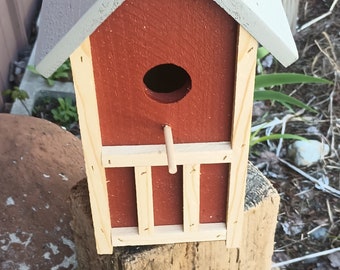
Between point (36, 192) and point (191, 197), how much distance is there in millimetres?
834

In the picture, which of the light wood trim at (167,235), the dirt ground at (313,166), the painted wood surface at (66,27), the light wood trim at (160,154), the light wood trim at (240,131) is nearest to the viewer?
the painted wood surface at (66,27)

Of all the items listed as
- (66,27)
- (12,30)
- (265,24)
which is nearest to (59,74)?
(12,30)

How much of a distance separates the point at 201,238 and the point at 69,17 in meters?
0.71

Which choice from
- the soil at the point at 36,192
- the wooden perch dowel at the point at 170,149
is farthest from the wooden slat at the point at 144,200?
the soil at the point at 36,192

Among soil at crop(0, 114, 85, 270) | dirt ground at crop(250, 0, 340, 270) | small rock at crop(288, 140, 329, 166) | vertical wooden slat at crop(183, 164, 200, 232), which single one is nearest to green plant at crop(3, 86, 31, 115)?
soil at crop(0, 114, 85, 270)

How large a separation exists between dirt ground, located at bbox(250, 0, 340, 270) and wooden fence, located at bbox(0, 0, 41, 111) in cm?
135

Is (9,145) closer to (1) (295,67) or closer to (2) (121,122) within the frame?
(2) (121,122)

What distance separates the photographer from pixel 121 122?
155 cm

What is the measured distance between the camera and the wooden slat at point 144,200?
164 cm

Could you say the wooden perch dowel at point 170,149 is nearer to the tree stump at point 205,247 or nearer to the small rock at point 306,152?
the tree stump at point 205,247

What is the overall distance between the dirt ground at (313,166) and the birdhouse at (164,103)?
3.90 feet

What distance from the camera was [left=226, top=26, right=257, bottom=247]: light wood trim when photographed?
4.68 ft

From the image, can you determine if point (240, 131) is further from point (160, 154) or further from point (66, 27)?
point (66, 27)

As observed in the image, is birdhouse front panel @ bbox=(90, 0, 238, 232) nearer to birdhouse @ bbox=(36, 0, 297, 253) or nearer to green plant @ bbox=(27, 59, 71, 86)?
birdhouse @ bbox=(36, 0, 297, 253)
